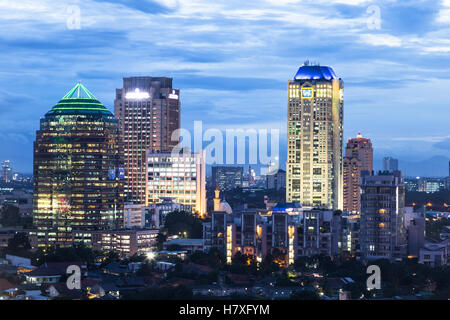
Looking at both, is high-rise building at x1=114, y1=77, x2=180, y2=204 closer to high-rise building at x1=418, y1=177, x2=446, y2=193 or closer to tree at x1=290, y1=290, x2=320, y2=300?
high-rise building at x1=418, y1=177, x2=446, y2=193

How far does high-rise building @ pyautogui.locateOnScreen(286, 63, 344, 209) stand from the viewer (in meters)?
47.6

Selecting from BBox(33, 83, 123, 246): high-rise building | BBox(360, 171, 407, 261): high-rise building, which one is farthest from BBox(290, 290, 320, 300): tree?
BBox(33, 83, 123, 246): high-rise building

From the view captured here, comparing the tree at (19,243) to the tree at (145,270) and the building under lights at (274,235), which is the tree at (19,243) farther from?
the tree at (145,270)

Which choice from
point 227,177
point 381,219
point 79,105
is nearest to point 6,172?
point 227,177

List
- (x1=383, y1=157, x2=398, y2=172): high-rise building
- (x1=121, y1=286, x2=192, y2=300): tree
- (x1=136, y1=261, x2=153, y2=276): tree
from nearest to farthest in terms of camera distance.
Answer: (x1=121, y1=286, x2=192, y2=300): tree, (x1=136, y1=261, x2=153, y2=276): tree, (x1=383, y1=157, x2=398, y2=172): high-rise building

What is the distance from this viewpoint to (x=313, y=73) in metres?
48.3

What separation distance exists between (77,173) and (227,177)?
24621 mm

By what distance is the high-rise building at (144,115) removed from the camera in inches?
2188

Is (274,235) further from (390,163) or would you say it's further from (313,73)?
(313,73)

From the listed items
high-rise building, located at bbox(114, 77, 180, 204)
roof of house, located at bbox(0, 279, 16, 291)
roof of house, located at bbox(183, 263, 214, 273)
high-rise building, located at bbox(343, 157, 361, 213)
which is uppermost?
high-rise building, located at bbox(114, 77, 180, 204)

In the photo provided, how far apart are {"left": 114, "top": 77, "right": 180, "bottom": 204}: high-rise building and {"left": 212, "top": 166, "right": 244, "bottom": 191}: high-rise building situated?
6267mm

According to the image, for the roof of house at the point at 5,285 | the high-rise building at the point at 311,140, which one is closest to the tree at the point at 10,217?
the high-rise building at the point at 311,140

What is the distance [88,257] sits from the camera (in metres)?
28.5
